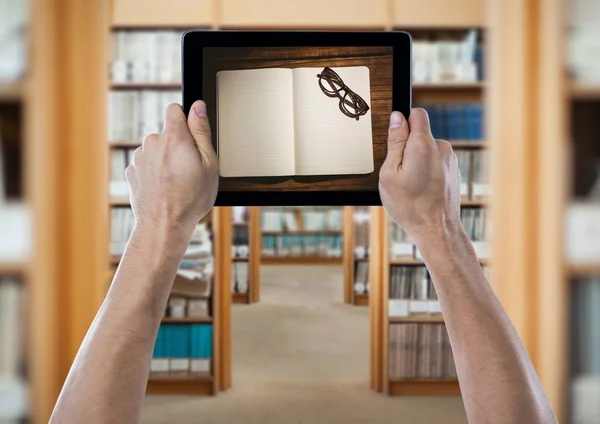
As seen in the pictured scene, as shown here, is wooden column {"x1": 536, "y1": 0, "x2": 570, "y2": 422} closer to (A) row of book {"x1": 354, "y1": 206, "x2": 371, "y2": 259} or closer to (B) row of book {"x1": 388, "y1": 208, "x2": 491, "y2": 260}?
(B) row of book {"x1": 388, "y1": 208, "x2": 491, "y2": 260}

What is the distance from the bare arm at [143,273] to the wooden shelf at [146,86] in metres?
2.42

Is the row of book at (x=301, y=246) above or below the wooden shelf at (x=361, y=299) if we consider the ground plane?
above

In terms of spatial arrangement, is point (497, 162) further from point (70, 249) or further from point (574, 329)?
point (70, 249)

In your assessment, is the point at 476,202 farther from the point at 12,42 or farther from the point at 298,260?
the point at 298,260

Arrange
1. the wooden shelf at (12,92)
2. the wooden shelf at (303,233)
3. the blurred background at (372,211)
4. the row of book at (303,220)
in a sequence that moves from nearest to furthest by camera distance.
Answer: the wooden shelf at (12,92) < the blurred background at (372,211) < the row of book at (303,220) < the wooden shelf at (303,233)

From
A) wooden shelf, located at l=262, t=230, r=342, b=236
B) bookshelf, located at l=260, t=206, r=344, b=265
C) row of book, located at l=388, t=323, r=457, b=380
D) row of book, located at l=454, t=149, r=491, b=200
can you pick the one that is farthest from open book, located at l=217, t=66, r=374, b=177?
wooden shelf, located at l=262, t=230, r=342, b=236

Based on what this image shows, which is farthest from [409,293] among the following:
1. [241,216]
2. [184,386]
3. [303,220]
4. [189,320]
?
[303,220]

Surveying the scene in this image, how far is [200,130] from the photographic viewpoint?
1.90 ft

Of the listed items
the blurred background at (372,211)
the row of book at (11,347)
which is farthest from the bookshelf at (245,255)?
the row of book at (11,347)

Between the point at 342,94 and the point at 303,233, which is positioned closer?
the point at 342,94

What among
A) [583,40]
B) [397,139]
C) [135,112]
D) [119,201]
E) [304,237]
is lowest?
[304,237]

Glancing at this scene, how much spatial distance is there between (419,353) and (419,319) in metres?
0.20

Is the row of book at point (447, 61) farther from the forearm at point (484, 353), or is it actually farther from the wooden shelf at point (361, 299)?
the wooden shelf at point (361, 299)

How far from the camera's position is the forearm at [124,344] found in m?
0.43
